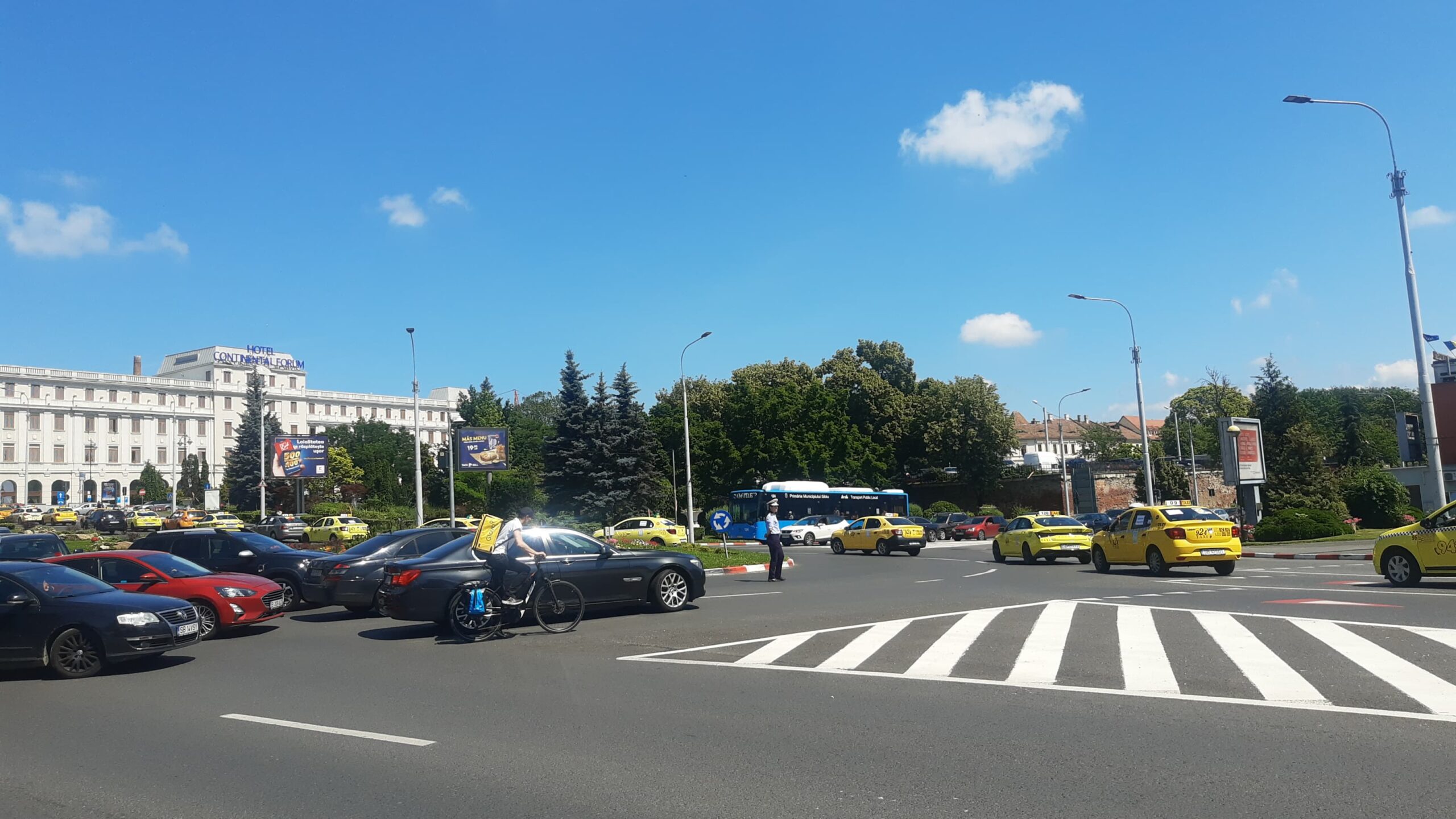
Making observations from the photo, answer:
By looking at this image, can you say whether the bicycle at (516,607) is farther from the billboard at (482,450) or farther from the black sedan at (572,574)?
the billboard at (482,450)

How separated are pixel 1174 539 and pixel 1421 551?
5100 millimetres

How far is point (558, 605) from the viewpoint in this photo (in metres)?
13.6

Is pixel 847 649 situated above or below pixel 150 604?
below

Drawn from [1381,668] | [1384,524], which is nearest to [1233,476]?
[1384,524]

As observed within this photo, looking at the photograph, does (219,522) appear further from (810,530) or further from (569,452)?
(810,530)

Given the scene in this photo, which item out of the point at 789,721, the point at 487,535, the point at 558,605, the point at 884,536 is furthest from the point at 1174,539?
the point at 884,536

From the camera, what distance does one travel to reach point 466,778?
6.18 meters

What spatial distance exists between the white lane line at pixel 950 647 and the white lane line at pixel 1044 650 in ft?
2.13

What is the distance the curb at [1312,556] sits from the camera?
26391mm

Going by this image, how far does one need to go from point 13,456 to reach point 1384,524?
124089mm

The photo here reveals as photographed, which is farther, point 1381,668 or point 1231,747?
point 1381,668

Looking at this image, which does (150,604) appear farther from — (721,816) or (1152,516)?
(1152,516)

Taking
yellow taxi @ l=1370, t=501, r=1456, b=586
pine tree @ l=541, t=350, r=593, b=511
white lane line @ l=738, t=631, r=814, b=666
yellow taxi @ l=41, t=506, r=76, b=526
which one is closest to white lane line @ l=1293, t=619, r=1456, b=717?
white lane line @ l=738, t=631, r=814, b=666

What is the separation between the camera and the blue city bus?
168ft
